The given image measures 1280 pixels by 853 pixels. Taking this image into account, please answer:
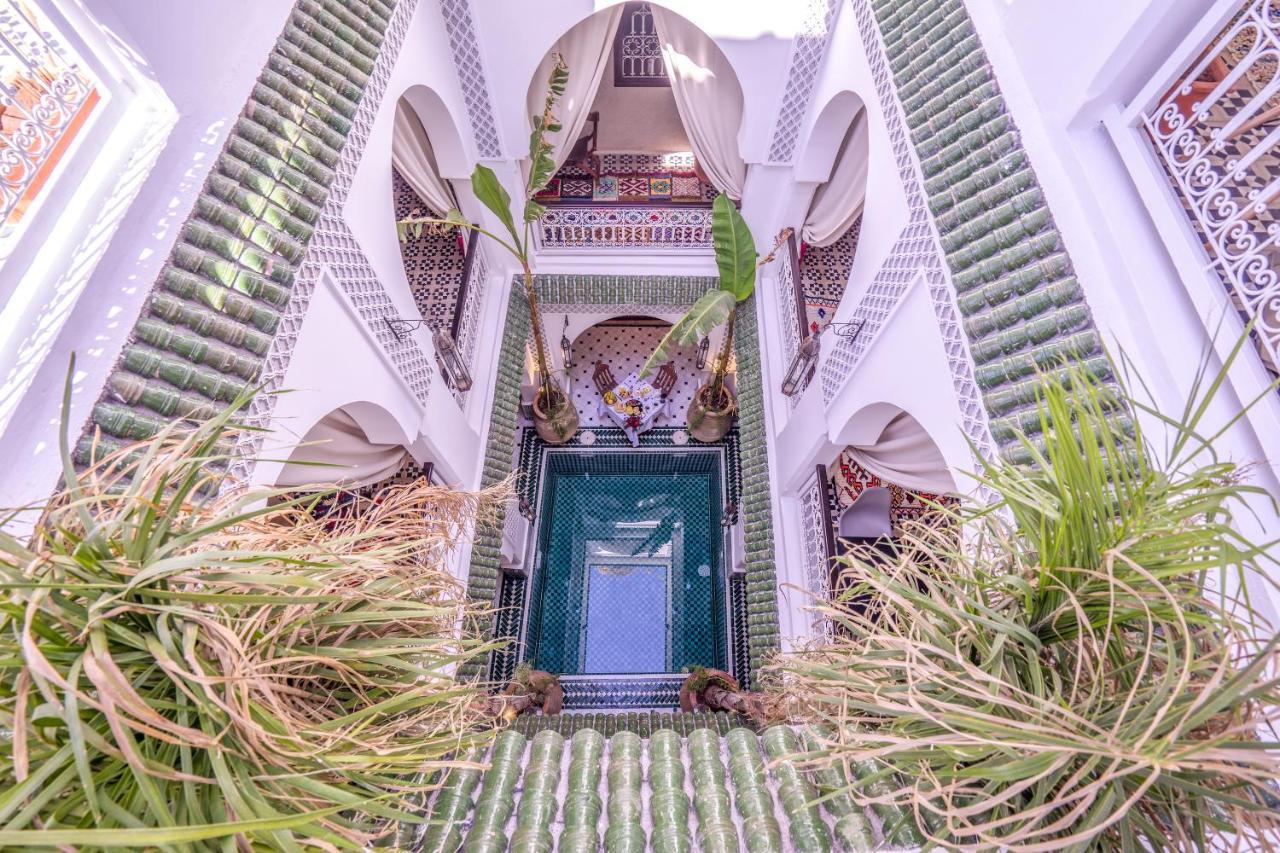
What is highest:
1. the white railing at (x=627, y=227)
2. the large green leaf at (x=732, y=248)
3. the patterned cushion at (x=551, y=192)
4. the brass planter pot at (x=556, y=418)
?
the patterned cushion at (x=551, y=192)

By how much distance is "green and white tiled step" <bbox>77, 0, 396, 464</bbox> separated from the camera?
1.15 m

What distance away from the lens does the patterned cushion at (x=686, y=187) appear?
4172mm

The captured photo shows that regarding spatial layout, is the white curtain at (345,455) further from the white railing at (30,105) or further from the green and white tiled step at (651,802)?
the green and white tiled step at (651,802)

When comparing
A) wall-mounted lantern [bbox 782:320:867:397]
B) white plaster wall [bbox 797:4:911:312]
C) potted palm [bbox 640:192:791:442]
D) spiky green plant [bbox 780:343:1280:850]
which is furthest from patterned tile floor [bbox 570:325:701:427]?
spiky green plant [bbox 780:343:1280:850]

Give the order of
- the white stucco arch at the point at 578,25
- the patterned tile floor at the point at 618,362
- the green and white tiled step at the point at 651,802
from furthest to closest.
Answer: the patterned tile floor at the point at 618,362 < the white stucco arch at the point at 578,25 < the green and white tiled step at the point at 651,802

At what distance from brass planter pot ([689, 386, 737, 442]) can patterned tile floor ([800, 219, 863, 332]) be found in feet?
2.92

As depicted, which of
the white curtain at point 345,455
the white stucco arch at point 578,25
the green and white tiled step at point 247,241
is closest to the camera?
the green and white tiled step at point 247,241

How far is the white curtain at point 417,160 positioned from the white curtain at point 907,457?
94.2 inches

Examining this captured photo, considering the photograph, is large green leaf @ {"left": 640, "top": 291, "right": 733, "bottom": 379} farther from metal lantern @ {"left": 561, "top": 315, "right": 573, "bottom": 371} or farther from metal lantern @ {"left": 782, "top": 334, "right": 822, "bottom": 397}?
metal lantern @ {"left": 561, "top": 315, "right": 573, "bottom": 371}

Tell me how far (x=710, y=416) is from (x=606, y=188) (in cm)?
181

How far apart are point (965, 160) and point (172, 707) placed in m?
1.98

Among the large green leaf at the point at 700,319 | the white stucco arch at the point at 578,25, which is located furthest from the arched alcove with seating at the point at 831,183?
the large green leaf at the point at 700,319

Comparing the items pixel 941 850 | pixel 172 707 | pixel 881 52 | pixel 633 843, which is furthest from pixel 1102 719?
pixel 881 52

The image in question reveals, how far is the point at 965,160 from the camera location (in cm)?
161
